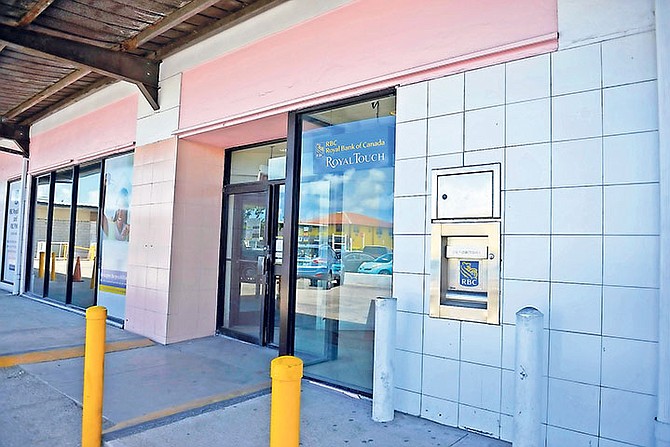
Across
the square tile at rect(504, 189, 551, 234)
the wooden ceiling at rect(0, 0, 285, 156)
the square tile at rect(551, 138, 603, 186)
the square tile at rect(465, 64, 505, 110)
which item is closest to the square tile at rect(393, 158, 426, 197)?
the square tile at rect(465, 64, 505, 110)

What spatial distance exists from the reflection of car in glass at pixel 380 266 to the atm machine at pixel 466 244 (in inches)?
21.1

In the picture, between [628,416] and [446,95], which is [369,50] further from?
[628,416]

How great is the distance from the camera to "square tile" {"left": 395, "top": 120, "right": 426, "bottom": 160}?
3.73m

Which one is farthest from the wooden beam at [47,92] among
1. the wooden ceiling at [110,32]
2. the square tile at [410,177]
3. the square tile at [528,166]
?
the square tile at [528,166]

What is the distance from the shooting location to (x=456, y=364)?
11.3 feet

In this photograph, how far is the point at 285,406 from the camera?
→ 1.73 metres

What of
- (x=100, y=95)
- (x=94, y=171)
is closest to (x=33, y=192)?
(x=94, y=171)

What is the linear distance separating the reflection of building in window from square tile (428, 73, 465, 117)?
3.39 feet

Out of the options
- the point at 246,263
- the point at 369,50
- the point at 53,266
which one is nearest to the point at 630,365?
the point at 369,50

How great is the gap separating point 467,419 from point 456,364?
38cm

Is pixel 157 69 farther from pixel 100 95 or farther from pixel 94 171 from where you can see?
pixel 94 171

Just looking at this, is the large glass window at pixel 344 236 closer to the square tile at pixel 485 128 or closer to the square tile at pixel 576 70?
the square tile at pixel 485 128

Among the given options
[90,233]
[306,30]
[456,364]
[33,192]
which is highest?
[306,30]

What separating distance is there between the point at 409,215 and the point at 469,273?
2.19 ft
